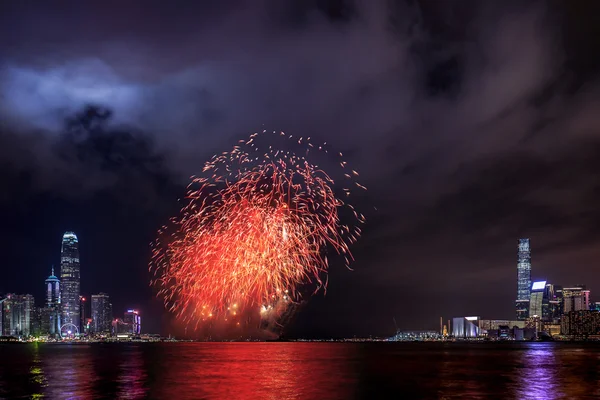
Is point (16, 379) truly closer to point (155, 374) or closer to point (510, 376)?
point (155, 374)

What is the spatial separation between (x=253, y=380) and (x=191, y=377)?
6789 mm

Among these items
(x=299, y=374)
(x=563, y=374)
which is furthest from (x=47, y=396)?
(x=563, y=374)

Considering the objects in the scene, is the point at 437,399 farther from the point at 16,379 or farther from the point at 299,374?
the point at 16,379

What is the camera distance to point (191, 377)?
1906 inches

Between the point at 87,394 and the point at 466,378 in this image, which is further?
the point at 466,378

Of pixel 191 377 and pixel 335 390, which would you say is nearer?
pixel 335 390

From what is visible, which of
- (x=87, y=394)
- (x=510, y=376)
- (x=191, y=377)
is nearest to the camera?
(x=87, y=394)

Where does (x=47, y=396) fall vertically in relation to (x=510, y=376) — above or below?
above

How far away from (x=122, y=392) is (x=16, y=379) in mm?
17207

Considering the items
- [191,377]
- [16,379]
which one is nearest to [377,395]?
[191,377]

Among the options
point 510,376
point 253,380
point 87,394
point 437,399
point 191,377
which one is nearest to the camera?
point 437,399

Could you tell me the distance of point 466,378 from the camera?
49438mm

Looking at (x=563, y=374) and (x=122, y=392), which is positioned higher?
(x=122, y=392)

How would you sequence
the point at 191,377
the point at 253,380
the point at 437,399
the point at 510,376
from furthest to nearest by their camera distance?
the point at 510,376 → the point at 191,377 → the point at 253,380 → the point at 437,399
